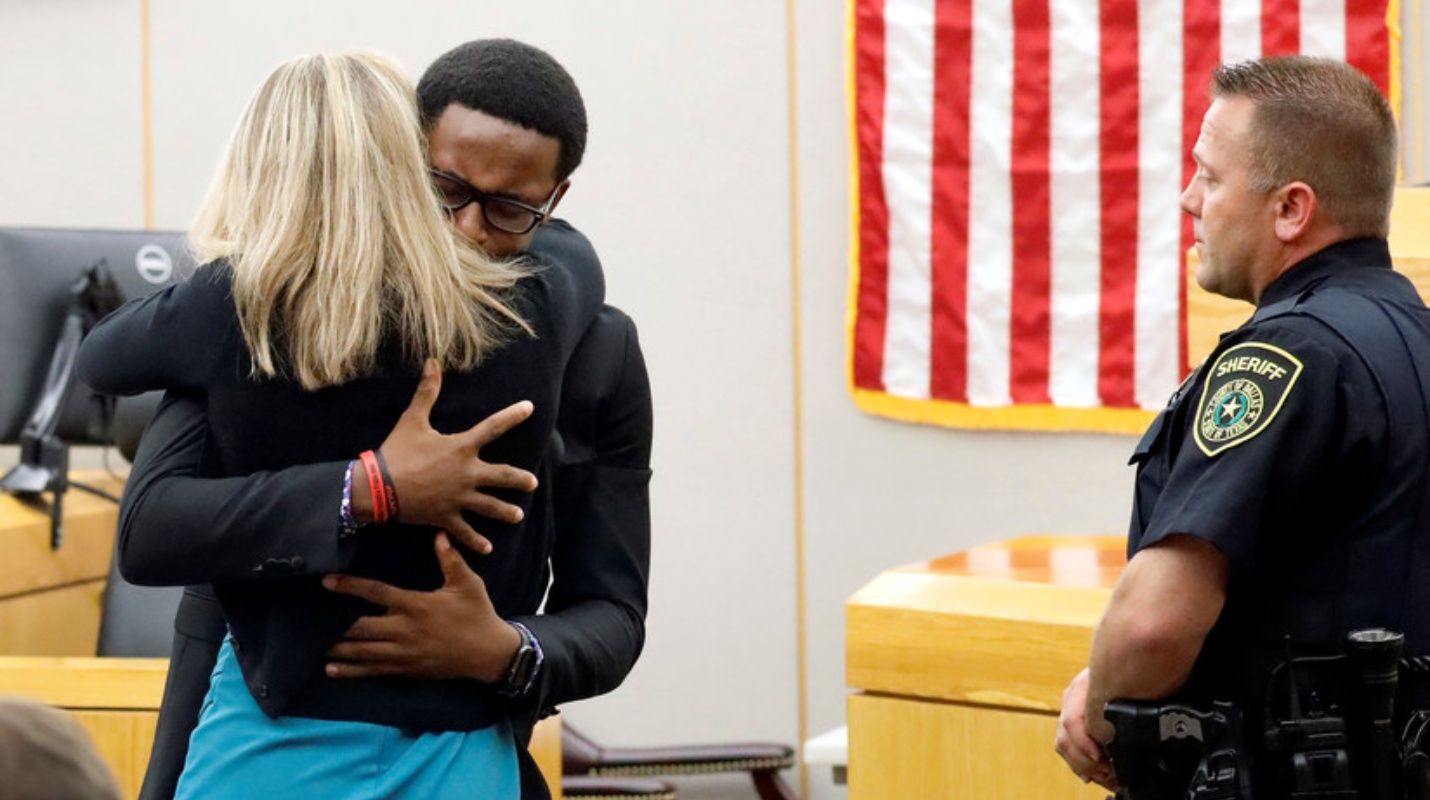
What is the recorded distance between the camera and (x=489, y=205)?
156 centimetres

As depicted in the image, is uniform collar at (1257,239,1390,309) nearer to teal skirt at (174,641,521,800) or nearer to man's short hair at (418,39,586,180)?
man's short hair at (418,39,586,180)

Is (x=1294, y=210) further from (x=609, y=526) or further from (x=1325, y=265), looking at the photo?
(x=609, y=526)

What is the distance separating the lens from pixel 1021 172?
13.0 feet

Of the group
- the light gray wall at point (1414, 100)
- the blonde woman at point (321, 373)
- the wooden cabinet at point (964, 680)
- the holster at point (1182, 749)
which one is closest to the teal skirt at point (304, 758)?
the blonde woman at point (321, 373)

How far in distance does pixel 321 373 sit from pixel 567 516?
0.32 m

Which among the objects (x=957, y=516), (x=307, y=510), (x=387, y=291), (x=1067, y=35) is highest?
(x=1067, y=35)

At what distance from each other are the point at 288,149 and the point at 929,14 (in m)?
2.73

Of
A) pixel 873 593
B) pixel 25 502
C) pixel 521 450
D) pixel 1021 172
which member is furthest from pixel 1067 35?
pixel 521 450

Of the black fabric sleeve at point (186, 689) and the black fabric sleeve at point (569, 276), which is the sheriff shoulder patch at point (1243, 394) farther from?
the black fabric sleeve at point (186, 689)

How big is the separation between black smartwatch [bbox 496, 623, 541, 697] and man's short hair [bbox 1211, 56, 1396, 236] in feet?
2.80

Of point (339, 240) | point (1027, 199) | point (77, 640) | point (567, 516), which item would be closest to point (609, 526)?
point (567, 516)

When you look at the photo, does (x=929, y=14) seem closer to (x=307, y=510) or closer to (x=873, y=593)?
(x=873, y=593)

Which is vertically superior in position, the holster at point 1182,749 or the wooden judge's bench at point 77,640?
the holster at point 1182,749

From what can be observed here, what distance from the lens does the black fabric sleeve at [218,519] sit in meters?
1.44
